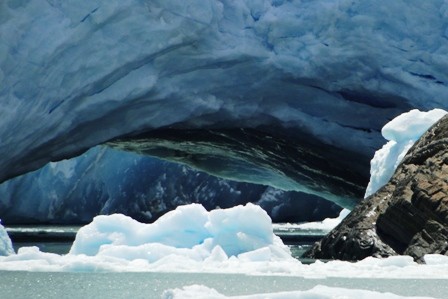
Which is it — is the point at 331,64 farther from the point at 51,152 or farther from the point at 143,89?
the point at 51,152

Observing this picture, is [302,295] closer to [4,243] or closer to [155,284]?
[155,284]

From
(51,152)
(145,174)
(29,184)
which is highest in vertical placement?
(51,152)

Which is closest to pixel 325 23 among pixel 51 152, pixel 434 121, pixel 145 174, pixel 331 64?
pixel 331 64

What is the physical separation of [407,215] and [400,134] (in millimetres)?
2710

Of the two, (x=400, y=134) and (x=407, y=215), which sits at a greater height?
(x=407, y=215)

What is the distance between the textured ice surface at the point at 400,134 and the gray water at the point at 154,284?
→ 5643mm

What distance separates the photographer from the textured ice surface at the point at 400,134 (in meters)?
13.1

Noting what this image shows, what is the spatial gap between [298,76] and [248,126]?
147cm

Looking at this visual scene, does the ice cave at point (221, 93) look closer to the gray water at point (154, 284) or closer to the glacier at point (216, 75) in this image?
the glacier at point (216, 75)

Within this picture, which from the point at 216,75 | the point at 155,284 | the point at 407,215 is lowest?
the point at 216,75

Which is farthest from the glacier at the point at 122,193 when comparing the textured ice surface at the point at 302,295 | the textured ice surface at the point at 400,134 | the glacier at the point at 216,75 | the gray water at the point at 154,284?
the textured ice surface at the point at 302,295

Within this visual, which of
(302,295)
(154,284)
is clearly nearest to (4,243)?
(154,284)

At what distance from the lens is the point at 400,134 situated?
1320cm

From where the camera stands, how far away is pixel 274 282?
7453 millimetres
